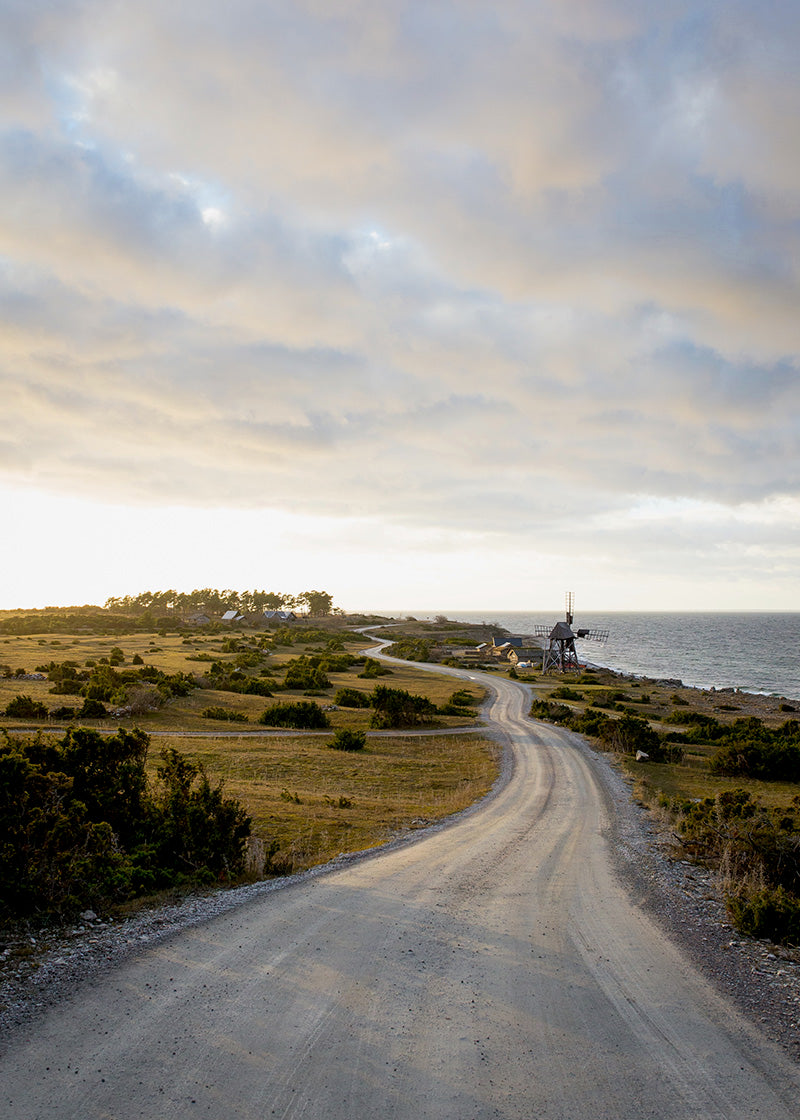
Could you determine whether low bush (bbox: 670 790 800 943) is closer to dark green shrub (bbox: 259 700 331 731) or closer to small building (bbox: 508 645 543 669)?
dark green shrub (bbox: 259 700 331 731)

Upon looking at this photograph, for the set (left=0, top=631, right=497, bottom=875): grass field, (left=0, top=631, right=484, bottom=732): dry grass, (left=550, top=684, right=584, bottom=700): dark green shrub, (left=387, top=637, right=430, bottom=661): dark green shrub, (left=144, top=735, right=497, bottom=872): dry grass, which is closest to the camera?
(left=144, top=735, right=497, bottom=872): dry grass

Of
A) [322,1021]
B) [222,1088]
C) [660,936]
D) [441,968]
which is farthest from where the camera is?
[660,936]

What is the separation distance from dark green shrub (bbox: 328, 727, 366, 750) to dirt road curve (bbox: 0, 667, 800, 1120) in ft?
80.5

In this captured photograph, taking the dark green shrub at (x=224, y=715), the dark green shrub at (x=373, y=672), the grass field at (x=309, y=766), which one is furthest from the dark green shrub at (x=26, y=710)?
the dark green shrub at (x=373, y=672)

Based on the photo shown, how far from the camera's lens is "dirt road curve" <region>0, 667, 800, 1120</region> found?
717cm

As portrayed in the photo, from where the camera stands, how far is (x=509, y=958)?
11016 mm

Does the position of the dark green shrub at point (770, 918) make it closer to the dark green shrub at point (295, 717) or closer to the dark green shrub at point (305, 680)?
the dark green shrub at point (295, 717)

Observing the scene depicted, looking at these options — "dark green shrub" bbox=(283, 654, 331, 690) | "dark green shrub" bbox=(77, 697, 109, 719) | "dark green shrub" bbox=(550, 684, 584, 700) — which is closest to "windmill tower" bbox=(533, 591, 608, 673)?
"dark green shrub" bbox=(550, 684, 584, 700)

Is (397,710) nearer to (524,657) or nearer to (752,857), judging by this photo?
(752,857)

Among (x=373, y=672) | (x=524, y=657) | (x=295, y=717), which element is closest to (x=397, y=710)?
(x=295, y=717)

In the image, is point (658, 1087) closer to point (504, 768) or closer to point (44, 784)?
point (44, 784)

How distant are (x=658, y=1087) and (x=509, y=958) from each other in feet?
12.1

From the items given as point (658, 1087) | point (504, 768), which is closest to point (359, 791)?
point (504, 768)

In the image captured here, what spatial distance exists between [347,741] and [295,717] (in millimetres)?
8761
